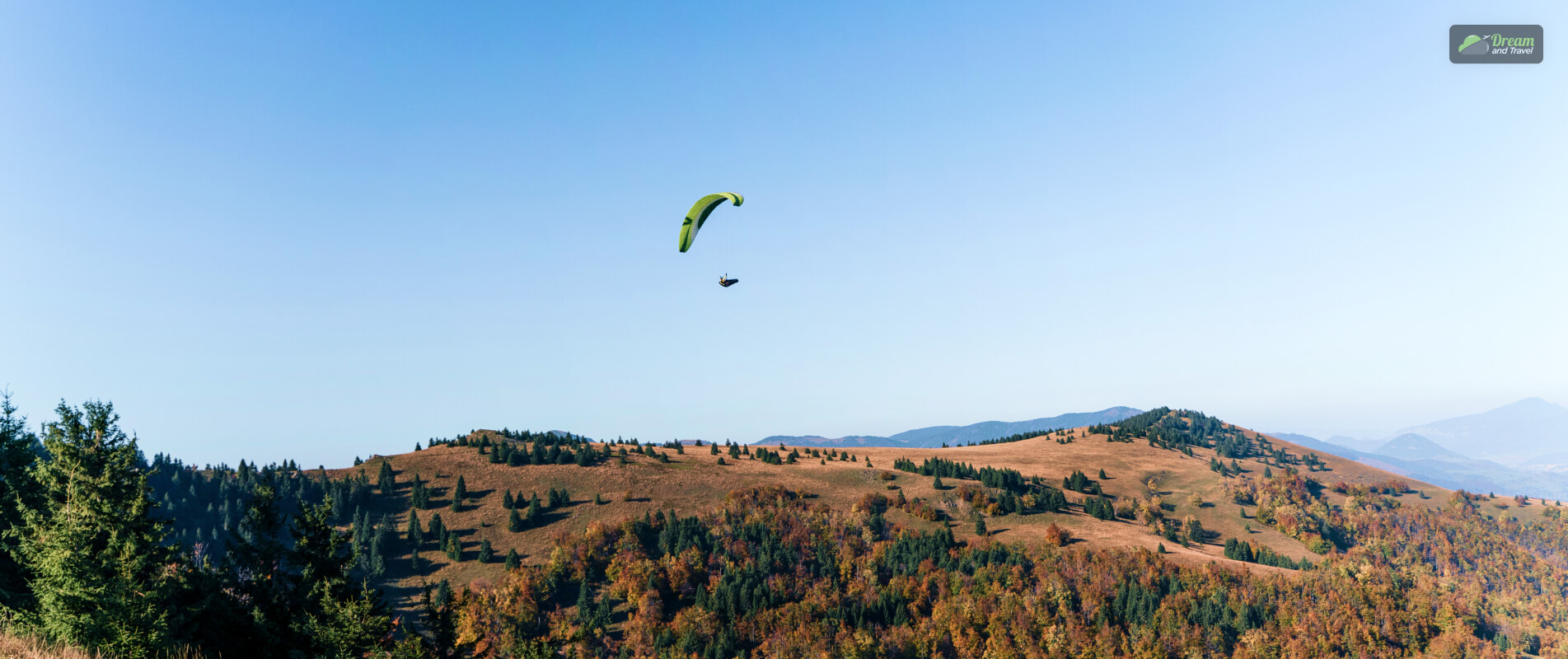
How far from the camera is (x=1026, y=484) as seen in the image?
133750 millimetres

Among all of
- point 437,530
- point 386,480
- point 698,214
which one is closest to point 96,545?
point 698,214

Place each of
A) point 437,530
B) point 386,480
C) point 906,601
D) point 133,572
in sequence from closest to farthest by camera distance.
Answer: point 133,572, point 906,601, point 437,530, point 386,480

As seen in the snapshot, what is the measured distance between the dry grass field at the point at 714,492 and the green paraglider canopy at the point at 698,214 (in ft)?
217

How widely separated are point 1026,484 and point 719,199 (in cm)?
10973

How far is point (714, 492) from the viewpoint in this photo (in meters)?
118

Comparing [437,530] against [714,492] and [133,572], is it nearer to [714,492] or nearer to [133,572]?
[714,492]

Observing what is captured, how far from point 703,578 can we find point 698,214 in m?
64.4

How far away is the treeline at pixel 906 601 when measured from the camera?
82.6 meters

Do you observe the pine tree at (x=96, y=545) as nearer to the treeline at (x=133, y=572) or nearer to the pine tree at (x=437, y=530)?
the treeline at (x=133, y=572)

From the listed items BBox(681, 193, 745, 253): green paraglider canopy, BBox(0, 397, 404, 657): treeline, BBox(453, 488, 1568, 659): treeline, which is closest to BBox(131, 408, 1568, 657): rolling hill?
BBox(453, 488, 1568, 659): treeline

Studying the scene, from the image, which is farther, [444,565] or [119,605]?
[444,565]

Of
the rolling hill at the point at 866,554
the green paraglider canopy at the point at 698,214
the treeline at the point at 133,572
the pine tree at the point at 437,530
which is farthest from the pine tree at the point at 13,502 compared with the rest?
the pine tree at the point at 437,530

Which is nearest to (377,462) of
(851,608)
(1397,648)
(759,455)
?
(759,455)

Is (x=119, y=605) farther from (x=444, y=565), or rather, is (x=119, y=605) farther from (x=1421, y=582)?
(x=1421, y=582)
